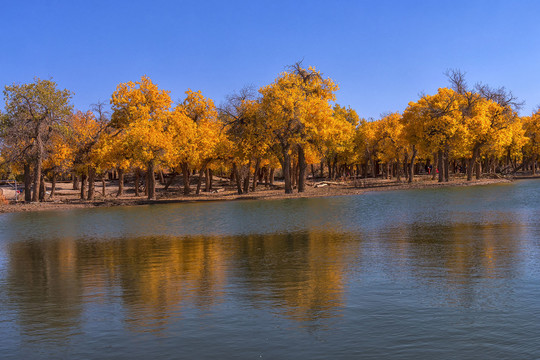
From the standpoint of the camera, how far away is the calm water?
31.8 ft

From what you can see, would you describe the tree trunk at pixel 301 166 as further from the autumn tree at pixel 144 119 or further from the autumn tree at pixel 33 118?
the autumn tree at pixel 33 118

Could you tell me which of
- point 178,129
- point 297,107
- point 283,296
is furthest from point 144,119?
point 283,296

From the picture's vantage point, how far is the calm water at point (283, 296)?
9703mm

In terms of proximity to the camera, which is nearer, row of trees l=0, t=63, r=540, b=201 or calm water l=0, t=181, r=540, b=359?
calm water l=0, t=181, r=540, b=359

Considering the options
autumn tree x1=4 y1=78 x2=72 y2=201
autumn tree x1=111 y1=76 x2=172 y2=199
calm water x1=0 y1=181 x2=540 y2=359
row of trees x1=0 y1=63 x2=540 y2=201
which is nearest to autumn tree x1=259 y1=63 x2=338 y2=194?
row of trees x1=0 y1=63 x2=540 y2=201

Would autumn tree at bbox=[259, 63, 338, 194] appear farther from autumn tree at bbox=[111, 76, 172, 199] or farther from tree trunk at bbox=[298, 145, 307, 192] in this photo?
autumn tree at bbox=[111, 76, 172, 199]

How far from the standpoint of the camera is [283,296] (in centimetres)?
1320

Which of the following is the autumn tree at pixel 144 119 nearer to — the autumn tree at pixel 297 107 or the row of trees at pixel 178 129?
the row of trees at pixel 178 129

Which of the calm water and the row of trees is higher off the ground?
the row of trees

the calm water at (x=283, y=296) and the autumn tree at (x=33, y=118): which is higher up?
the autumn tree at (x=33, y=118)

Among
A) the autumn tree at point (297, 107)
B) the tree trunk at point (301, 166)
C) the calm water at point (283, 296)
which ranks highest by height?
the autumn tree at point (297, 107)

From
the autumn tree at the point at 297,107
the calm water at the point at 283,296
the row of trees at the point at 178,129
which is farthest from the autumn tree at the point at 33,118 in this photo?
the calm water at the point at 283,296

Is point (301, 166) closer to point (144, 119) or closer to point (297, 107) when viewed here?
point (297, 107)

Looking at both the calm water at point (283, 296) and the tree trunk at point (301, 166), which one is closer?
the calm water at point (283, 296)
